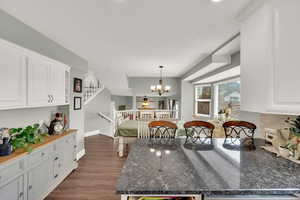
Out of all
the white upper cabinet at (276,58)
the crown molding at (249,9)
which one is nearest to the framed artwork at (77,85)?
the crown molding at (249,9)

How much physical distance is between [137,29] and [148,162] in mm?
1876

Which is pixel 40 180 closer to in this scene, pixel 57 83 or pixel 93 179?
pixel 93 179

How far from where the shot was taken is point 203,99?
604 cm

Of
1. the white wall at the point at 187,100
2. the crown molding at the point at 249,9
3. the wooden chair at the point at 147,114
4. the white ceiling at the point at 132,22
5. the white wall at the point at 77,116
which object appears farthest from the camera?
the white wall at the point at 187,100

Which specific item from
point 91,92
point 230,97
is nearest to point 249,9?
point 230,97

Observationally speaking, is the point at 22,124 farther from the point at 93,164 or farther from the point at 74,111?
the point at 93,164

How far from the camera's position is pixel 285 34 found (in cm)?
124

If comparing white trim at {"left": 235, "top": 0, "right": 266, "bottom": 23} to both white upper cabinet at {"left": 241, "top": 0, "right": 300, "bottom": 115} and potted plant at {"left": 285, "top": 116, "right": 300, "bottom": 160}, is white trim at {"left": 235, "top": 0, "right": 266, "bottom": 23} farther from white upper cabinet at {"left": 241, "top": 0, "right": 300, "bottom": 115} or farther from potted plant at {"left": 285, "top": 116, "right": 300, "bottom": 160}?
potted plant at {"left": 285, "top": 116, "right": 300, "bottom": 160}

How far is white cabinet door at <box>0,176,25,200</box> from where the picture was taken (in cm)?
164

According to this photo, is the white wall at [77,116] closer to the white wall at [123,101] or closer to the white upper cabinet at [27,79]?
the white upper cabinet at [27,79]

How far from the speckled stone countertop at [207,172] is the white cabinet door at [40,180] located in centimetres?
155

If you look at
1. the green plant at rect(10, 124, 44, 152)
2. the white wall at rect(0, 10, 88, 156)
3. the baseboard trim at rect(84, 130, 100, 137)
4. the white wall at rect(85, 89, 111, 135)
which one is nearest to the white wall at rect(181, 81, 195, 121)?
the white wall at rect(85, 89, 111, 135)

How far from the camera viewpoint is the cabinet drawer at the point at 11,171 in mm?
1625

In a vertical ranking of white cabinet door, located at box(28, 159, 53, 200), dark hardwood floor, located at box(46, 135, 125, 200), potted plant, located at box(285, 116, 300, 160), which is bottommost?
dark hardwood floor, located at box(46, 135, 125, 200)
